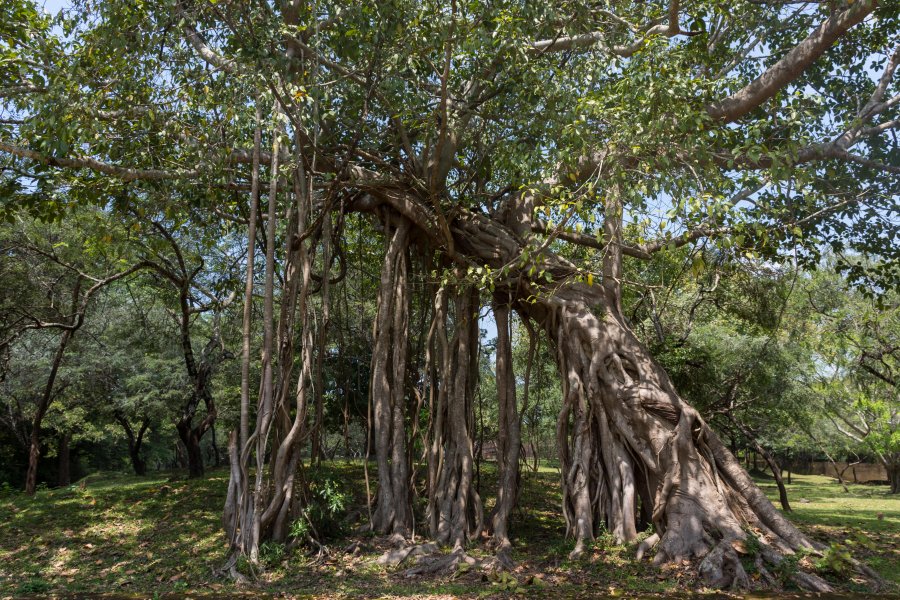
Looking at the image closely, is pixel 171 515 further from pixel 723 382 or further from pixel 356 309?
pixel 723 382

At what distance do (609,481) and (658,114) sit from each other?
11.1 feet

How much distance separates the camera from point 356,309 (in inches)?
523

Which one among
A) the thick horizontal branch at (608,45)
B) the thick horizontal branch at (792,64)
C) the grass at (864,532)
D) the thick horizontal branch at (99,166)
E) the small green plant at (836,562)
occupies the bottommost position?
the grass at (864,532)

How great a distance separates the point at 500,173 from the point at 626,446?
3692 millimetres

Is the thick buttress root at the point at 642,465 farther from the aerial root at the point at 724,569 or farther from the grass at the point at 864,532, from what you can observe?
the grass at the point at 864,532

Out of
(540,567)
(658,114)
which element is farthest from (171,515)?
(658,114)

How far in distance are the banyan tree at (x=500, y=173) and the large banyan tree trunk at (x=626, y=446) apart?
0.02 metres

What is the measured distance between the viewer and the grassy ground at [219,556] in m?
5.05

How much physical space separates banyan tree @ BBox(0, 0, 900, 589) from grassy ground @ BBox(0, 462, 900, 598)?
0.35 m

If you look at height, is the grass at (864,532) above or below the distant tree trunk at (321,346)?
below

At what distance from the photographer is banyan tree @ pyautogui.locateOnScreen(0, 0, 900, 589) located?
567 centimetres

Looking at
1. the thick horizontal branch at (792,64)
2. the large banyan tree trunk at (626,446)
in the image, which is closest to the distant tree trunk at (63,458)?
the large banyan tree trunk at (626,446)

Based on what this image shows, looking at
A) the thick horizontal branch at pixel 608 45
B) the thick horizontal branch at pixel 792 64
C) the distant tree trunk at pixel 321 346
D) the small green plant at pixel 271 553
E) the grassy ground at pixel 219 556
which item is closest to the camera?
the grassy ground at pixel 219 556

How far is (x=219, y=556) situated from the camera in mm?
6305
